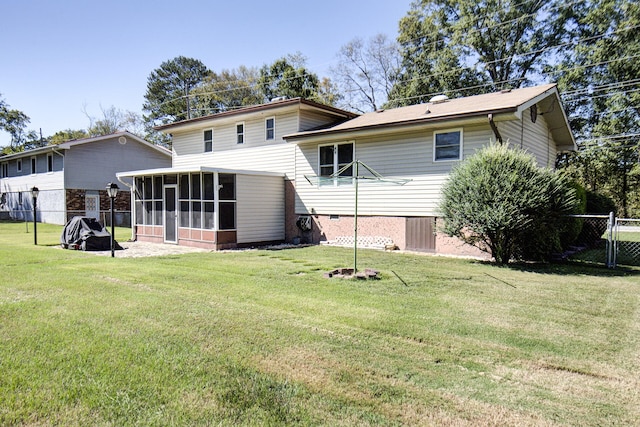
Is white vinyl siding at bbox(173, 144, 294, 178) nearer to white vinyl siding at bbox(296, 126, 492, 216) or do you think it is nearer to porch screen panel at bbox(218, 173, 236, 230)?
white vinyl siding at bbox(296, 126, 492, 216)

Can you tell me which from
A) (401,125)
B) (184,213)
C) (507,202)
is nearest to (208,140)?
(184,213)

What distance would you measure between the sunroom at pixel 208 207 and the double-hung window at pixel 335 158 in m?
1.88

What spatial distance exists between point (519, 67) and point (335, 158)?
2006cm

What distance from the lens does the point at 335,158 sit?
13.7m

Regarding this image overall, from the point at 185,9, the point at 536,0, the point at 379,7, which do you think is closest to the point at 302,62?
the point at 379,7

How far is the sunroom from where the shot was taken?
42.5ft

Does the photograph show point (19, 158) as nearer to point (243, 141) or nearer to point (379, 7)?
point (243, 141)

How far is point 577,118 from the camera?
987 inches

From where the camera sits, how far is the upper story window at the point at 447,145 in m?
11.2

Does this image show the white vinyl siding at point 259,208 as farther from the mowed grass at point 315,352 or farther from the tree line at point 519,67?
the tree line at point 519,67

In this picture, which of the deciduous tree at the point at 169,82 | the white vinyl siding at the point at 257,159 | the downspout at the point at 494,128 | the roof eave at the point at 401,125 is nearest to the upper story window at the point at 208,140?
the white vinyl siding at the point at 257,159

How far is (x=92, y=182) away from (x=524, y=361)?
26.4 m

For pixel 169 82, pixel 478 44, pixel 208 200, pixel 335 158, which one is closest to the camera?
pixel 208 200

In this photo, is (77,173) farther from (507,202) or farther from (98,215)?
(507,202)
